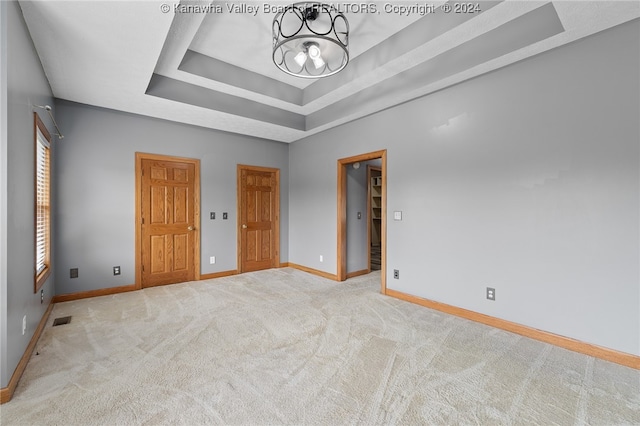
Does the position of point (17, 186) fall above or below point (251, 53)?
below

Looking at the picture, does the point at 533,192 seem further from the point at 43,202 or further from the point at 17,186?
the point at 43,202

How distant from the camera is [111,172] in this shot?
4.09 m

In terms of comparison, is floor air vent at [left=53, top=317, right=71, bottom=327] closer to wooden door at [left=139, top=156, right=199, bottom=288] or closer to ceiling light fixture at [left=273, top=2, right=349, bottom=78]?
wooden door at [left=139, top=156, right=199, bottom=288]

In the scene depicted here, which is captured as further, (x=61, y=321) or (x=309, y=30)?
(x=61, y=321)

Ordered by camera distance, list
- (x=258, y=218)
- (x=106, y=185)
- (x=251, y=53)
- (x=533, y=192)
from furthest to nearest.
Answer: (x=258, y=218)
(x=106, y=185)
(x=251, y=53)
(x=533, y=192)

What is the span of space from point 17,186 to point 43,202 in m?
1.39

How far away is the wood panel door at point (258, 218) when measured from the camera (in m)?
5.34

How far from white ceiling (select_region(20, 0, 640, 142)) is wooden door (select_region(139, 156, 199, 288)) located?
806 millimetres

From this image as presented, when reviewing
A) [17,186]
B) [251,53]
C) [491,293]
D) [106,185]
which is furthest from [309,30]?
[106,185]

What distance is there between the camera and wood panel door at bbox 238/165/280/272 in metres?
5.34

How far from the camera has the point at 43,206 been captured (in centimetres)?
316

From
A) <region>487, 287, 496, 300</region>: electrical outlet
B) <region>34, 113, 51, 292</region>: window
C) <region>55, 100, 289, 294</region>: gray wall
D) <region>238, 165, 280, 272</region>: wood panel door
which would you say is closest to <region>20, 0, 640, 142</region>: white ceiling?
<region>55, 100, 289, 294</region>: gray wall

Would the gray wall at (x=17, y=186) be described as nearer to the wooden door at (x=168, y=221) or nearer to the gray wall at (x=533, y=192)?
the wooden door at (x=168, y=221)

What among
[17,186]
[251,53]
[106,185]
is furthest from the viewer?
[106,185]
